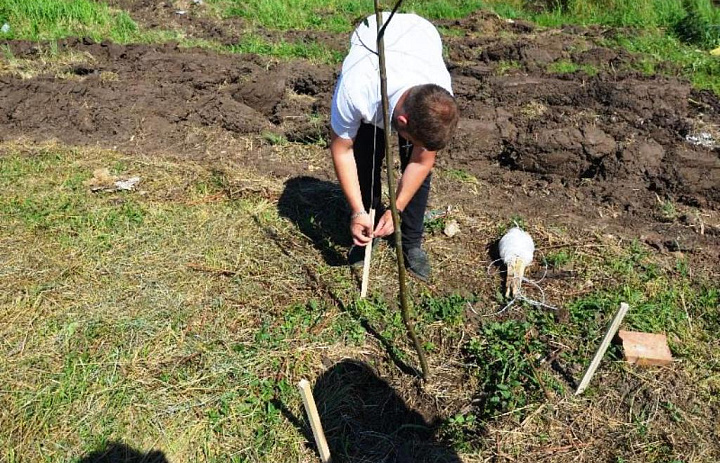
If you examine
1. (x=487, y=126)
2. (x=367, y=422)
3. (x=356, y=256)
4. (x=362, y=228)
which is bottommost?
(x=367, y=422)

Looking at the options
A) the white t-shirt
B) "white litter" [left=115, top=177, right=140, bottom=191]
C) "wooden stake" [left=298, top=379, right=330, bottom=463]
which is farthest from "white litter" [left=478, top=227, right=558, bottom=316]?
"white litter" [left=115, top=177, right=140, bottom=191]

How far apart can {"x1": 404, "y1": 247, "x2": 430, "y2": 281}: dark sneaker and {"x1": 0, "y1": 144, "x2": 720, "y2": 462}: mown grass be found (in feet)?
0.41

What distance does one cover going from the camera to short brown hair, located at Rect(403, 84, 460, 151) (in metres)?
2.25

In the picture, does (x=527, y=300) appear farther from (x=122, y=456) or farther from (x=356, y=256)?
(x=122, y=456)

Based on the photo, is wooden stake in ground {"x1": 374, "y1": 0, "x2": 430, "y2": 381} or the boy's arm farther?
the boy's arm

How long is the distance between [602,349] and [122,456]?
2.22 metres

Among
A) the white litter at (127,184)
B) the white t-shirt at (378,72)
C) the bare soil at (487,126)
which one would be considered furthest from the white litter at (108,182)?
the white t-shirt at (378,72)

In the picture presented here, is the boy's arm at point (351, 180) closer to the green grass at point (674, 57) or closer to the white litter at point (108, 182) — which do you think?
the white litter at point (108, 182)

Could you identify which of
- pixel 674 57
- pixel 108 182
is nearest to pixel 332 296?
pixel 108 182

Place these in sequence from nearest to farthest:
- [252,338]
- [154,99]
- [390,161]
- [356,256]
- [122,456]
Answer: [390,161] < [122,456] < [252,338] < [356,256] < [154,99]

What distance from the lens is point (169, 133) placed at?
4773 mm

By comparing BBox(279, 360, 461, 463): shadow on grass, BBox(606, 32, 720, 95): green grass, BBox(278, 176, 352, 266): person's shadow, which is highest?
BBox(606, 32, 720, 95): green grass

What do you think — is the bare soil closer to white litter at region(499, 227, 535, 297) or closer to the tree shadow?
white litter at region(499, 227, 535, 297)

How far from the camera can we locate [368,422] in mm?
2545
